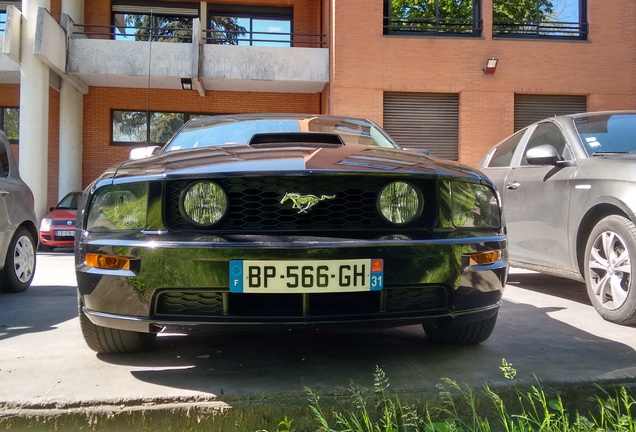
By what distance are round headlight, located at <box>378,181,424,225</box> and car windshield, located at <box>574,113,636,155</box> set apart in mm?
2292

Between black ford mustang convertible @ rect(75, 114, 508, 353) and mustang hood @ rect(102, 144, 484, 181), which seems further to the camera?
mustang hood @ rect(102, 144, 484, 181)

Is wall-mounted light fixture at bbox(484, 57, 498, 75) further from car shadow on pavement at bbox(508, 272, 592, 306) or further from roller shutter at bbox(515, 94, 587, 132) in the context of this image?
car shadow on pavement at bbox(508, 272, 592, 306)

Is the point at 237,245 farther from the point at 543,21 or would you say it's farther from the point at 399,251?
the point at 543,21

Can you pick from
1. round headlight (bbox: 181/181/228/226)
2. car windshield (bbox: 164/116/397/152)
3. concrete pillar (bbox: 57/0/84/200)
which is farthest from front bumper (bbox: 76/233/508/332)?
concrete pillar (bbox: 57/0/84/200)

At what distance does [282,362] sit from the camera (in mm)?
2488

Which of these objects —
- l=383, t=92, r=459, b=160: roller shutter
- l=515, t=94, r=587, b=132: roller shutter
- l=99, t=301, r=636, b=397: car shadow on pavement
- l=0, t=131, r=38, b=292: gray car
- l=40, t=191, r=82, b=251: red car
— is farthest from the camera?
l=515, t=94, r=587, b=132: roller shutter

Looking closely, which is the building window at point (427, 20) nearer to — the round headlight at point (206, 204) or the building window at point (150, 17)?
the building window at point (150, 17)

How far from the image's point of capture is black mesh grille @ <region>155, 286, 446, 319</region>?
6.79 ft

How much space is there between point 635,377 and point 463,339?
2.60 ft

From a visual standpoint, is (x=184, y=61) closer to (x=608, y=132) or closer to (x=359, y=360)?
(x=608, y=132)

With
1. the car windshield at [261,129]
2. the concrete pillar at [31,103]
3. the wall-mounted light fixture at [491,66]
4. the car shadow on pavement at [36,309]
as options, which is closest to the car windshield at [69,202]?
the concrete pillar at [31,103]

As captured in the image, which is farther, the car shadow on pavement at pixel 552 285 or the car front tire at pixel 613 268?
the car shadow on pavement at pixel 552 285

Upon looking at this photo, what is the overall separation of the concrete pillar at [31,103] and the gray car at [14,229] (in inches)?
309

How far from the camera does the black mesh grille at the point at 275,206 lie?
84.4 inches
